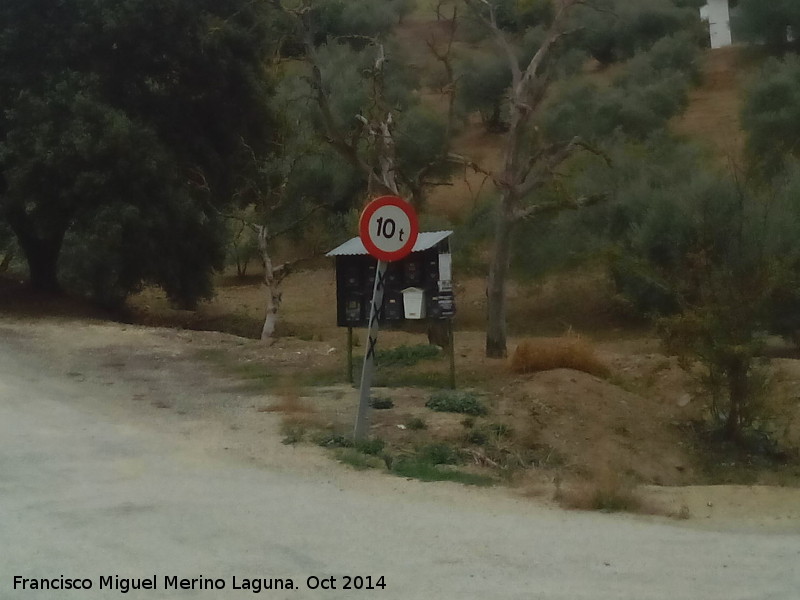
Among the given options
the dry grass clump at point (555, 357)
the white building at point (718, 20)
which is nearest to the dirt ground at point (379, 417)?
the dry grass clump at point (555, 357)

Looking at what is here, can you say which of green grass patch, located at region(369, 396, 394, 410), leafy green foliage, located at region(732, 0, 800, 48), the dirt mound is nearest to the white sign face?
green grass patch, located at region(369, 396, 394, 410)

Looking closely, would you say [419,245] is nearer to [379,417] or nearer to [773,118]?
[379,417]

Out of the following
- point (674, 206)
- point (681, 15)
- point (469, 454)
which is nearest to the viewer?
point (469, 454)

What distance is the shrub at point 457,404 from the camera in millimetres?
11164

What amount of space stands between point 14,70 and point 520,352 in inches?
526

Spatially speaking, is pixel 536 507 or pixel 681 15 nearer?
pixel 536 507

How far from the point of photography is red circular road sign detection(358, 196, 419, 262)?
29.9ft

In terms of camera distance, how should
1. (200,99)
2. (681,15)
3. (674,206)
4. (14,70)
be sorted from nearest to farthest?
1. (14,70)
2. (200,99)
3. (674,206)
4. (681,15)

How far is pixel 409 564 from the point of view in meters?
5.79

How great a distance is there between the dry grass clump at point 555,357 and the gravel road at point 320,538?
5.45 meters

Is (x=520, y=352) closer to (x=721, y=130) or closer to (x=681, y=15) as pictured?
(x=721, y=130)

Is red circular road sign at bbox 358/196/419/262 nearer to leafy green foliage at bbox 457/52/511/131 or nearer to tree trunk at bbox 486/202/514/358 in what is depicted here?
tree trunk at bbox 486/202/514/358

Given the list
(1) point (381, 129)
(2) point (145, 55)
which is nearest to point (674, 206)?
(1) point (381, 129)

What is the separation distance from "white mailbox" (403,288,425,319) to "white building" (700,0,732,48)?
52845mm
